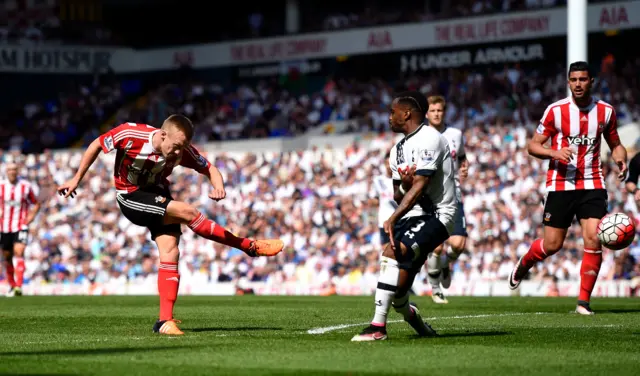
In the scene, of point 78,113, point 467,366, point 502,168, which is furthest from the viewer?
point 78,113

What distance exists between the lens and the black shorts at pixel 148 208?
9.52 meters

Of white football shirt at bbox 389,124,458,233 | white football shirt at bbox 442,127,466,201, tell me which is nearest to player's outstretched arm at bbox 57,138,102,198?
white football shirt at bbox 389,124,458,233

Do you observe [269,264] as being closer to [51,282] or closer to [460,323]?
[51,282]

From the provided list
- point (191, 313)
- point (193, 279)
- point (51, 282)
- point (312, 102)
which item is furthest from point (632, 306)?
point (312, 102)

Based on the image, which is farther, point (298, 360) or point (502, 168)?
point (502, 168)

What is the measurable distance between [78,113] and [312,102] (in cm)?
1020

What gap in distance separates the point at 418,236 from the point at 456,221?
6120 millimetres

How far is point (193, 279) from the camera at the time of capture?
26016mm

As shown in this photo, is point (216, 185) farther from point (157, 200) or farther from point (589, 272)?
point (589, 272)

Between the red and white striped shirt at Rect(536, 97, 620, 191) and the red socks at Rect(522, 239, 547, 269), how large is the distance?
67cm

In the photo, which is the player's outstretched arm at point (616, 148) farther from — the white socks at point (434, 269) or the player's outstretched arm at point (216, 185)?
the player's outstretched arm at point (216, 185)

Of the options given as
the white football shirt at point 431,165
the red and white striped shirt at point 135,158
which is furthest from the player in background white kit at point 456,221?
the white football shirt at point 431,165

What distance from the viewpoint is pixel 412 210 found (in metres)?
8.84

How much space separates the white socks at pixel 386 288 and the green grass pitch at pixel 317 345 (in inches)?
Answer: 8.6
